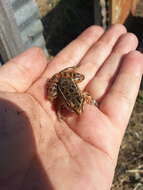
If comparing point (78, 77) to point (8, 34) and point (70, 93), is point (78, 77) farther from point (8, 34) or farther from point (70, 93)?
point (8, 34)

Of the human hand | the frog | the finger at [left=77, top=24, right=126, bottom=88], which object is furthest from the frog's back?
the finger at [left=77, top=24, right=126, bottom=88]

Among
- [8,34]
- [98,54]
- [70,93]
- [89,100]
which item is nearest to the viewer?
[89,100]

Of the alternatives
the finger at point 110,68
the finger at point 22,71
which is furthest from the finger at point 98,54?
the finger at point 22,71

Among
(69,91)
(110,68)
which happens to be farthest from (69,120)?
Result: (110,68)

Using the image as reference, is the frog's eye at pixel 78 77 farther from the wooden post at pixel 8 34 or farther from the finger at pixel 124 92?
the wooden post at pixel 8 34

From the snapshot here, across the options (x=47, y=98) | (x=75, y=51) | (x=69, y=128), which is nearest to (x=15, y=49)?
(x=75, y=51)

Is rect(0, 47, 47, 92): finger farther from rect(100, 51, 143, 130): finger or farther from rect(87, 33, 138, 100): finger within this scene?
rect(100, 51, 143, 130): finger

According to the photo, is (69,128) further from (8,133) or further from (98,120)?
(8,133)
